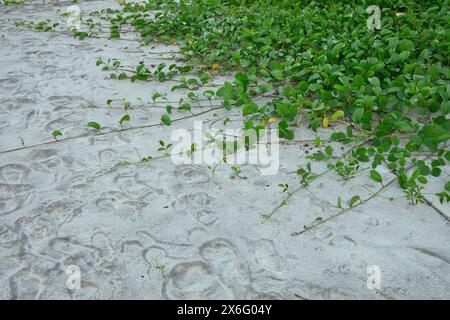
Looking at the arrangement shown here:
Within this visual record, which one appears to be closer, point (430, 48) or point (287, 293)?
point (287, 293)

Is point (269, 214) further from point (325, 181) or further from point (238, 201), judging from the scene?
point (325, 181)

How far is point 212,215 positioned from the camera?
1.81 m

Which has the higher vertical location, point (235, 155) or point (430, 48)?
point (430, 48)

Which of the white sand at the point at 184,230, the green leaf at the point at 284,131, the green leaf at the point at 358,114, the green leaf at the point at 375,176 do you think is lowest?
the white sand at the point at 184,230

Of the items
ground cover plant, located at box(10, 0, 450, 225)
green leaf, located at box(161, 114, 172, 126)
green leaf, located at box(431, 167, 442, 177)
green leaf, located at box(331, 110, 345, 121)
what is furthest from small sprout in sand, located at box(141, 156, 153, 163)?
green leaf, located at box(431, 167, 442, 177)

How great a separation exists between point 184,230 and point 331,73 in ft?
4.16

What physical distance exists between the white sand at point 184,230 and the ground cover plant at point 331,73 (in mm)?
84

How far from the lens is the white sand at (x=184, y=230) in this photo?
1483 millimetres

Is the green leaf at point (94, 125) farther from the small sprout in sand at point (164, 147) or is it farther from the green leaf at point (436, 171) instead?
the green leaf at point (436, 171)

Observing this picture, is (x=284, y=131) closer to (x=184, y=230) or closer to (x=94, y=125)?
(x=184, y=230)

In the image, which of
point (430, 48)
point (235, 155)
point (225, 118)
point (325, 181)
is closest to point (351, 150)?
point (325, 181)

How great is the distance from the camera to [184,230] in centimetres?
173

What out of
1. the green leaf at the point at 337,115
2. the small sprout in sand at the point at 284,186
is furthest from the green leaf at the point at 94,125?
the green leaf at the point at 337,115

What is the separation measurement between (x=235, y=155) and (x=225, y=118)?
0.40 meters
